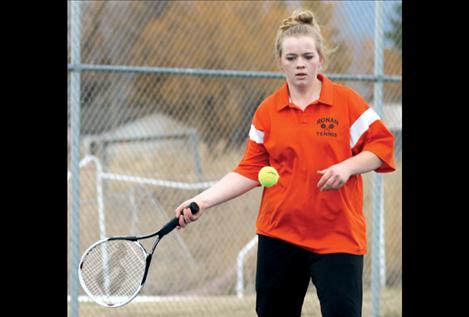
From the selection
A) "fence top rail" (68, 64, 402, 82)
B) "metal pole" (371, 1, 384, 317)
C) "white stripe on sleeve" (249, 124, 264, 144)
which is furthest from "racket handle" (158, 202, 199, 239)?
"metal pole" (371, 1, 384, 317)

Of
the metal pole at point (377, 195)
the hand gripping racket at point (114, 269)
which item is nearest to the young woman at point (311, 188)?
the hand gripping racket at point (114, 269)

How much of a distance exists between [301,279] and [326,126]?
2.45ft

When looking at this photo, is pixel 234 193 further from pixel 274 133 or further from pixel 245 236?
pixel 245 236

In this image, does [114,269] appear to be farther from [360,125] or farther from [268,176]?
[360,125]

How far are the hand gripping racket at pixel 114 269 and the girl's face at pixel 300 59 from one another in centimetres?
112

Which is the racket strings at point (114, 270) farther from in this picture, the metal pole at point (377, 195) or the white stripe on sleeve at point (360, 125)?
the metal pole at point (377, 195)

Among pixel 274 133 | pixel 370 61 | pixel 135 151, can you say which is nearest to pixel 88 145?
pixel 135 151

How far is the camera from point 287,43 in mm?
4070

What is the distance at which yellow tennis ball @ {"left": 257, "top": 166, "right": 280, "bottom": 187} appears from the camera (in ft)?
13.2

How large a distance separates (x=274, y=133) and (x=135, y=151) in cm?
394

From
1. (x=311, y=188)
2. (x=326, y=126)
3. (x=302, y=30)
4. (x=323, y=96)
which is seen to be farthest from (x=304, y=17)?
(x=311, y=188)

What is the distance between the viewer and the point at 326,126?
404 centimetres

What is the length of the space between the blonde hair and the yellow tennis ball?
58cm

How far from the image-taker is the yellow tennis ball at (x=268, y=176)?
401cm
